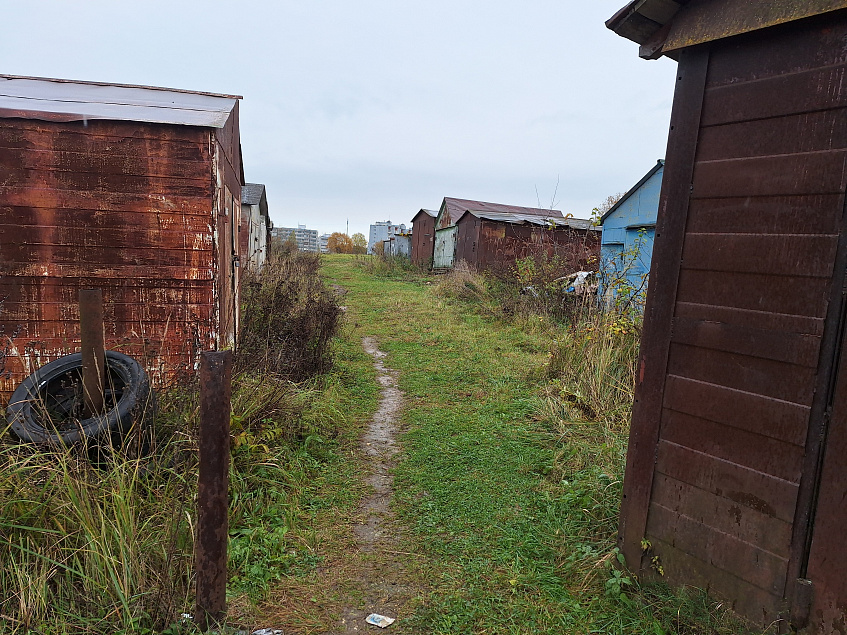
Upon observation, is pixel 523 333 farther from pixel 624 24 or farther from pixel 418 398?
pixel 624 24

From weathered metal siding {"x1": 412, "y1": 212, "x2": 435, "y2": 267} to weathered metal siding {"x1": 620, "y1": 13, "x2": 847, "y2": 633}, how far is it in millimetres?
24654

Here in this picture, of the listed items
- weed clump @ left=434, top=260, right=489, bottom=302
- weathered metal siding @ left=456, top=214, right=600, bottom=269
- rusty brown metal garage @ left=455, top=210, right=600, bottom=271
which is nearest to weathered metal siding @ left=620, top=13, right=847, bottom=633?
weed clump @ left=434, top=260, right=489, bottom=302

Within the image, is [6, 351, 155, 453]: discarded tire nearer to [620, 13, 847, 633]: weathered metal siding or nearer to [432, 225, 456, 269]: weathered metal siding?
[620, 13, 847, 633]: weathered metal siding

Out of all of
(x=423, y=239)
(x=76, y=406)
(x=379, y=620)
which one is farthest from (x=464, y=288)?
(x=423, y=239)

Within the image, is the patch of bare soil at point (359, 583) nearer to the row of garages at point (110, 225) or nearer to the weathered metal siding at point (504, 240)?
the row of garages at point (110, 225)

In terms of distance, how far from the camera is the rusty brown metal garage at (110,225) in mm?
5164

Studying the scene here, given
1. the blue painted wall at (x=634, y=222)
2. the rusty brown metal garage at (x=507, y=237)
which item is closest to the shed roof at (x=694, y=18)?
the blue painted wall at (x=634, y=222)

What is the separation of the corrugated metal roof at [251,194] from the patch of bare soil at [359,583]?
45.7 feet

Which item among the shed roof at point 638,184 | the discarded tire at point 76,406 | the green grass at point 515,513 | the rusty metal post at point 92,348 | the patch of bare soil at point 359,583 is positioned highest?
the shed roof at point 638,184

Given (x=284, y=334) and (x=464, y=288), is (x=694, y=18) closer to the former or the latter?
(x=284, y=334)

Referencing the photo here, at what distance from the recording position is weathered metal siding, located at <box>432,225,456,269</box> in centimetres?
2358

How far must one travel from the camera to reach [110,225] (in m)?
5.35

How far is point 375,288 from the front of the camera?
18.9 meters

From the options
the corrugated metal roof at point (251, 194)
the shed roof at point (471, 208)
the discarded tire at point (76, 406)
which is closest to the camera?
the discarded tire at point (76, 406)
